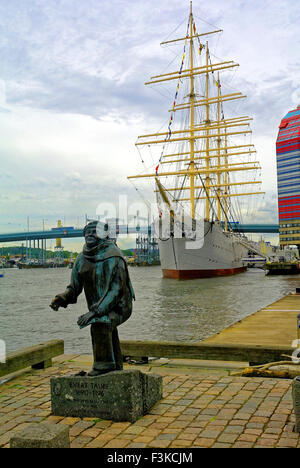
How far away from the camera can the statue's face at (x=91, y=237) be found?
5.14 meters

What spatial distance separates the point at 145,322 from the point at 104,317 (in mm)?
14917

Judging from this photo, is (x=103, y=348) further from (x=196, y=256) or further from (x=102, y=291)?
(x=196, y=256)

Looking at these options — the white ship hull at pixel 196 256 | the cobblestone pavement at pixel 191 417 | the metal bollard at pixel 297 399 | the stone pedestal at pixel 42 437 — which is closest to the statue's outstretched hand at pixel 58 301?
the cobblestone pavement at pixel 191 417

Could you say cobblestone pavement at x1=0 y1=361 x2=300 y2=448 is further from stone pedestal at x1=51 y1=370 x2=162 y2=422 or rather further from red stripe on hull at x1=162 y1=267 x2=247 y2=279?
red stripe on hull at x1=162 y1=267 x2=247 y2=279

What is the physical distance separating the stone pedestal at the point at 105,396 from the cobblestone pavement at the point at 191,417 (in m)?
0.10

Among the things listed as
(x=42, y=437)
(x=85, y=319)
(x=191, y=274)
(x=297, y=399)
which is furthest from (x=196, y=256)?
(x=42, y=437)

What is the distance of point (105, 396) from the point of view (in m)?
5.02

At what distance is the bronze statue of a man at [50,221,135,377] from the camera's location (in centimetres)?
501

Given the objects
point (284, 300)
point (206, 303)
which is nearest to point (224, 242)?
point (206, 303)

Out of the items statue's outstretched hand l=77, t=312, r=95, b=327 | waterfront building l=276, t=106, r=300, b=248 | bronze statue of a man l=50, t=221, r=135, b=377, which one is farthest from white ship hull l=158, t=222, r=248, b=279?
waterfront building l=276, t=106, r=300, b=248

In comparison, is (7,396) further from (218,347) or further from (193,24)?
(193,24)

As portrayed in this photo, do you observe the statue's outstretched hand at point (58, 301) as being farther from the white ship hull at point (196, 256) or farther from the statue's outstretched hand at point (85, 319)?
the white ship hull at point (196, 256)

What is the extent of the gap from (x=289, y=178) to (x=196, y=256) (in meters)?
86.7

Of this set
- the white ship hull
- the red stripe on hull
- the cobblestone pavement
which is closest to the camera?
the cobblestone pavement
